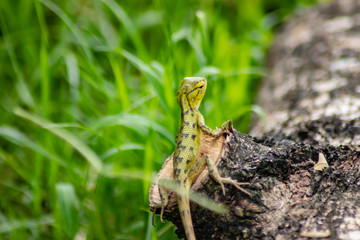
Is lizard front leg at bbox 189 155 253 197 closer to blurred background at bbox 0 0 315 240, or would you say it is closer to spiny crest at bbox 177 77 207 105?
blurred background at bbox 0 0 315 240

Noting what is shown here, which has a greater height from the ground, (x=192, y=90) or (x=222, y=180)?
(x=192, y=90)

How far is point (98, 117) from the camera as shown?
170 inches

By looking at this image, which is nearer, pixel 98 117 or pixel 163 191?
pixel 163 191

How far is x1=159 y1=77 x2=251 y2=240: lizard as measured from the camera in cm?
221

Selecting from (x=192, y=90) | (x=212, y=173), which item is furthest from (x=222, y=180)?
(x=192, y=90)

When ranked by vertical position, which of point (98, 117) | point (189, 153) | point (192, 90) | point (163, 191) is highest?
point (98, 117)

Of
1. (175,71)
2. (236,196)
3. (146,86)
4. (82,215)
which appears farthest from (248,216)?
(146,86)

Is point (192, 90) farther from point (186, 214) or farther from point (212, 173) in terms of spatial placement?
point (186, 214)

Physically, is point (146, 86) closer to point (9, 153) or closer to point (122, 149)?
point (122, 149)

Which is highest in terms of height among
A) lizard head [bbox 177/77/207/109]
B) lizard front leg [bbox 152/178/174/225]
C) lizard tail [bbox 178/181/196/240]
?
lizard head [bbox 177/77/207/109]

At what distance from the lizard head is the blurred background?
254 mm

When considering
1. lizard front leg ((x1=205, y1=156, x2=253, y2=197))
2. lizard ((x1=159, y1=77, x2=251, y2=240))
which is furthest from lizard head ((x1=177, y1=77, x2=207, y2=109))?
lizard front leg ((x1=205, y1=156, x2=253, y2=197))

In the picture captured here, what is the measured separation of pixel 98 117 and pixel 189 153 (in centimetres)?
208

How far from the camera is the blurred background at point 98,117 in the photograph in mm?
3303
